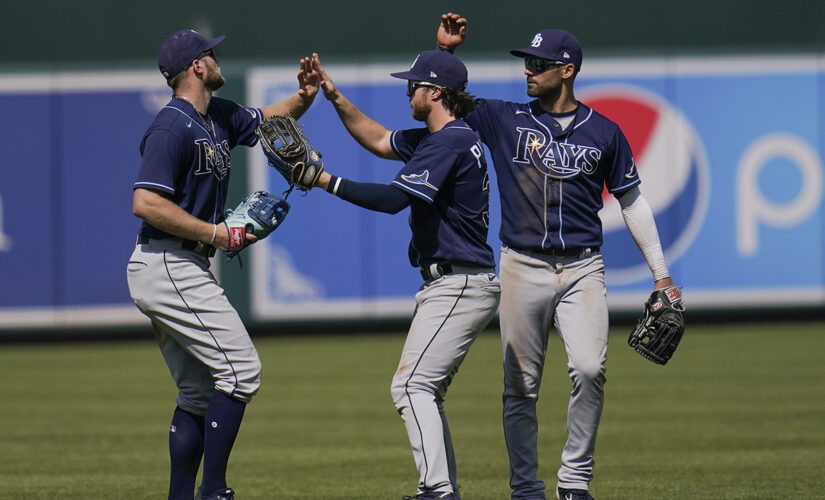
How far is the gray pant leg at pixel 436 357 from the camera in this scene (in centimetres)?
517

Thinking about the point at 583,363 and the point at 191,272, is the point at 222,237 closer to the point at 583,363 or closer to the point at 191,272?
the point at 191,272

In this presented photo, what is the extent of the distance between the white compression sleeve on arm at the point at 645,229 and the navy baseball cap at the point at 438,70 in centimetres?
107

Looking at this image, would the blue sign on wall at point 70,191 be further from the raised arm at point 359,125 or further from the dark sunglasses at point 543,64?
the dark sunglasses at point 543,64

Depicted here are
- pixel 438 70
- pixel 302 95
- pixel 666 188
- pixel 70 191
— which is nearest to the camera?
pixel 438 70

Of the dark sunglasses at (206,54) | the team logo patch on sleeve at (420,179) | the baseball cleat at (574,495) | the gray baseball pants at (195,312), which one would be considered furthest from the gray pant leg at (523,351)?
the dark sunglasses at (206,54)

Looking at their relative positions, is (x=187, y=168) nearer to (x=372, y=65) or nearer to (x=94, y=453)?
(x=94, y=453)

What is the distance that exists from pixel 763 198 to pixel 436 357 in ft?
31.7

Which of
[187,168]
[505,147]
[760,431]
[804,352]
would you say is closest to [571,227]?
[505,147]

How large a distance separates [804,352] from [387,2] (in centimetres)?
695

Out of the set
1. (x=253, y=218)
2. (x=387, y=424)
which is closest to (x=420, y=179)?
(x=253, y=218)

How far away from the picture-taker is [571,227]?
575cm

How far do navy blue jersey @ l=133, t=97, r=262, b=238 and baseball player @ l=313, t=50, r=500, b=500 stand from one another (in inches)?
22.8


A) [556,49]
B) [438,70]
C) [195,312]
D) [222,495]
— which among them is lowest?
[222,495]

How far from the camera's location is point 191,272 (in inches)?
213
